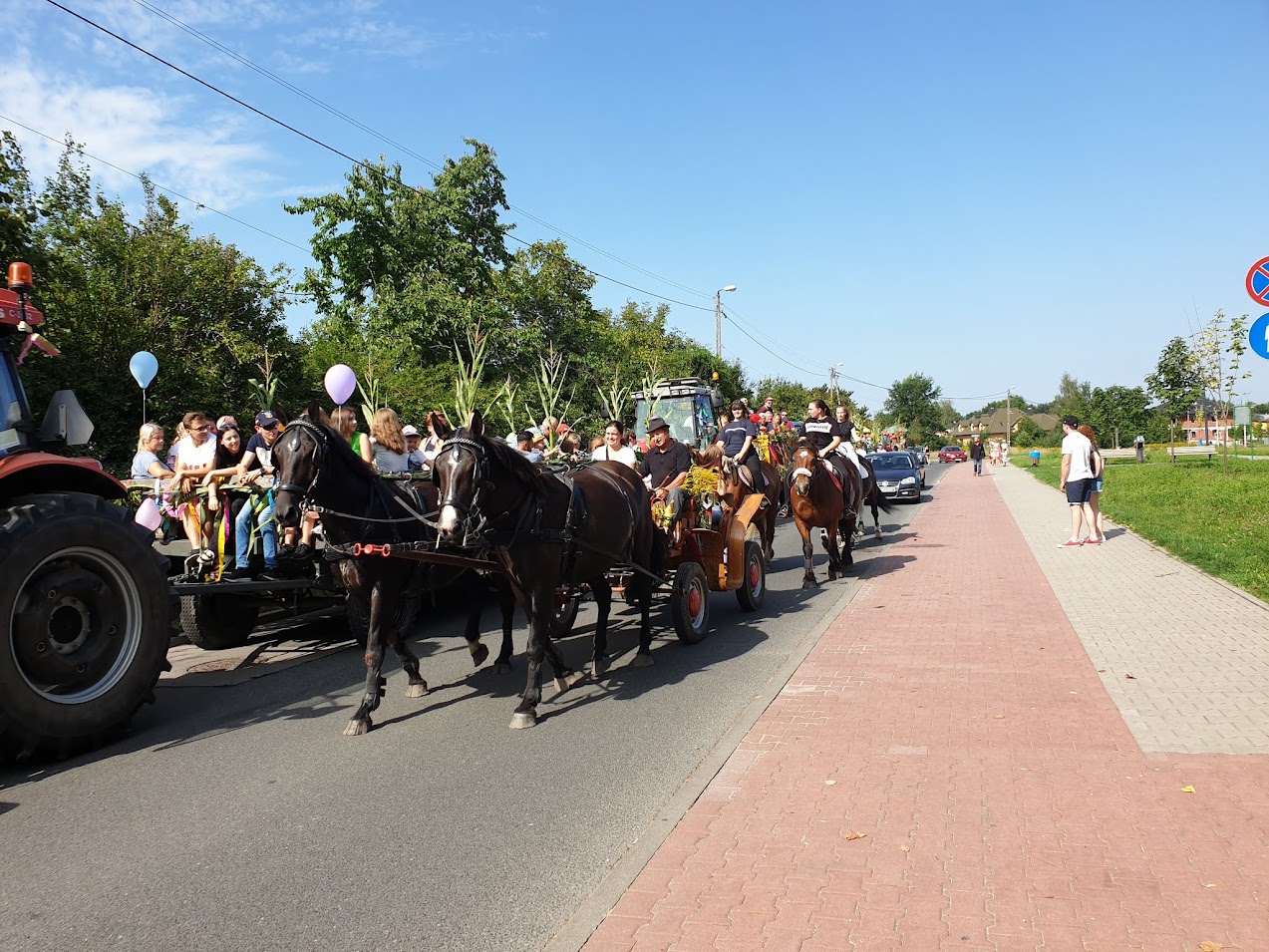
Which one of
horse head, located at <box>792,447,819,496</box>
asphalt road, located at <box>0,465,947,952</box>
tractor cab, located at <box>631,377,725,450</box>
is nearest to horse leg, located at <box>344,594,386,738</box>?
asphalt road, located at <box>0,465,947,952</box>

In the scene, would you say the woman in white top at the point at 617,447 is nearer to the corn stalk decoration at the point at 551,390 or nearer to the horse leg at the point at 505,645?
the horse leg at the point at 505,645

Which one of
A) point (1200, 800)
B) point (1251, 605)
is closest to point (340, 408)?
point (1200, 800)

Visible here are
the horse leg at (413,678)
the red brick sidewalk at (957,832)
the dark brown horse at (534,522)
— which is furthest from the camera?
the horse leg at (413,678)

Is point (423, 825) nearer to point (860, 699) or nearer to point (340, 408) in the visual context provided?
point (860, 699)

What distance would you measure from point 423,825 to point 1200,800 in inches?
157

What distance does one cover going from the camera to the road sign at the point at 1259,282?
315 inches

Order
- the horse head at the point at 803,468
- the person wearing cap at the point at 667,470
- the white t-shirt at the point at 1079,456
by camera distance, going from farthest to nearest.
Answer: the white t-shirt at the point at 1079,456 < the horse head at the point at 803,468 < the person wearing cap at the point at 667,470

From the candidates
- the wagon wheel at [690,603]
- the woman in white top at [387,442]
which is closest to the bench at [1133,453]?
the wagon wheel at [690,603]

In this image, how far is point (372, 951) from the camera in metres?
3.42

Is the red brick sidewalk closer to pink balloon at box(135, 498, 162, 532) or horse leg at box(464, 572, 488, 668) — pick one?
horse leg at box(464, 572, 488, 668)

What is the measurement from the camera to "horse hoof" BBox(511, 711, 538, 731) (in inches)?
243

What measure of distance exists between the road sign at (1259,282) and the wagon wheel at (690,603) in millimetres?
5741

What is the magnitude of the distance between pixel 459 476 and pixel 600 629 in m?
2.49

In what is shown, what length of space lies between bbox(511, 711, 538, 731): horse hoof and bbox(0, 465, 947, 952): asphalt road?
79 mm
